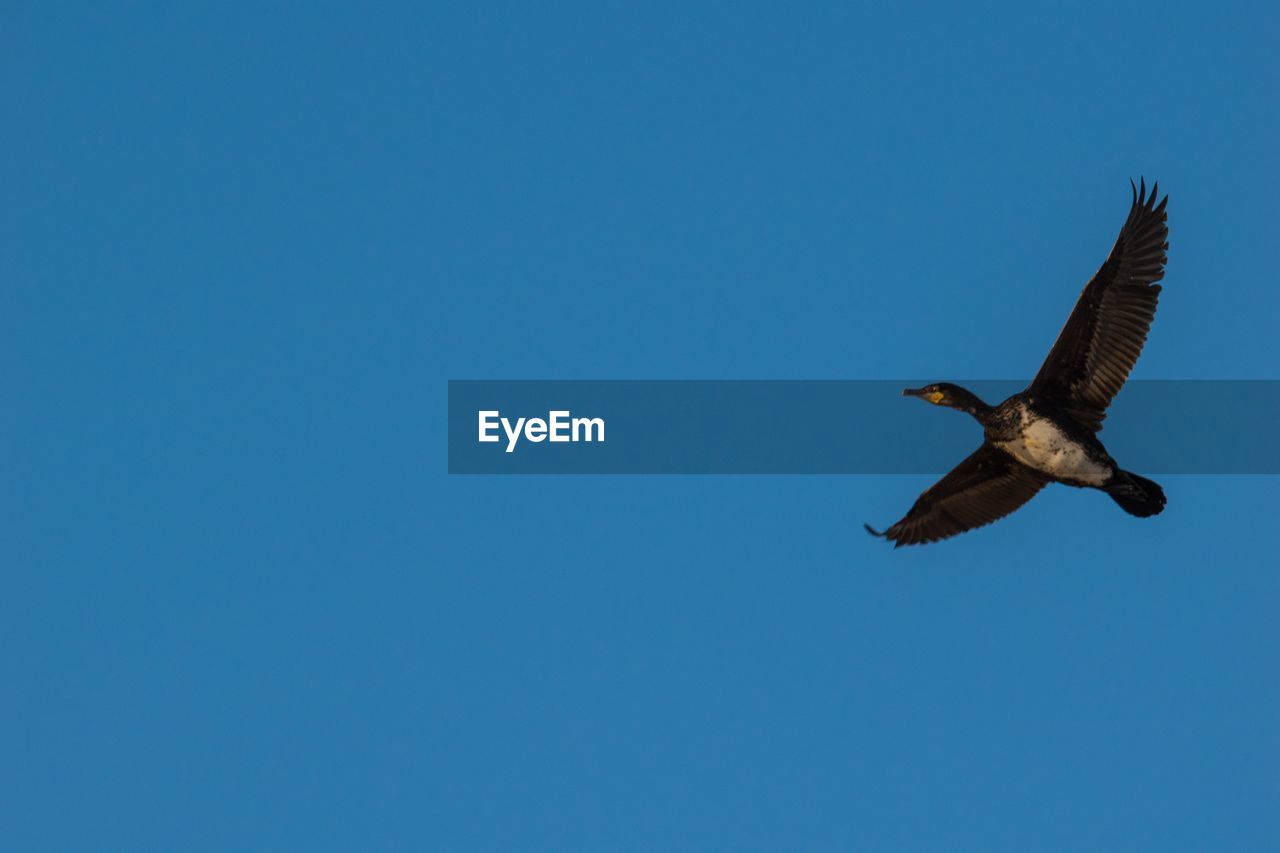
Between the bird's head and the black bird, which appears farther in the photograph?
the bird's head

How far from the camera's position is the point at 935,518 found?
22000 millimetres

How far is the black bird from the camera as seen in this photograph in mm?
20422

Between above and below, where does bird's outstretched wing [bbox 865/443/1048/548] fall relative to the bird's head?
below

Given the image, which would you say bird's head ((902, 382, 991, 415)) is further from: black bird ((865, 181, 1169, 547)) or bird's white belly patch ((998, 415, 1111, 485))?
bird's white belly patch ((998, 415, 1111, 485))

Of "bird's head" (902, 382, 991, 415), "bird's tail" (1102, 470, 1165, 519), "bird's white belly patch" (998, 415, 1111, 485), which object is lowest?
"bird's tail" (1102, 470, 1165, 519)

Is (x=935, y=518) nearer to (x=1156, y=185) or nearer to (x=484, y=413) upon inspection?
(x=1156, y=185)

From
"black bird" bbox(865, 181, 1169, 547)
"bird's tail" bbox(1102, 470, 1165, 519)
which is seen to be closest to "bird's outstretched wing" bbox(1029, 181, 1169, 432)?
"black bird" bbox(865, 181, 1169, 547)

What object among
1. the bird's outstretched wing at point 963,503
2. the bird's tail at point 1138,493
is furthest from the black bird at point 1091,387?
the bird's outstretched wing at point 963,503

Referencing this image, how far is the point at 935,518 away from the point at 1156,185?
481 centimetres

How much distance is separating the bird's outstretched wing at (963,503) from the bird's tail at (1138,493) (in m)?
1.60

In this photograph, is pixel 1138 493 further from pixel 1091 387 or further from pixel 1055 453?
pixel 1091 387

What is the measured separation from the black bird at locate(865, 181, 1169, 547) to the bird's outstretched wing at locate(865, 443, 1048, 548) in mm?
474

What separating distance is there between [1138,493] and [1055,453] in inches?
41.0

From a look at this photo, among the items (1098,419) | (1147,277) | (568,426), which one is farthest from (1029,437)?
(568,426)
